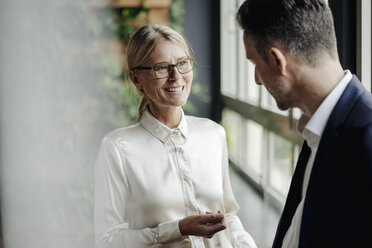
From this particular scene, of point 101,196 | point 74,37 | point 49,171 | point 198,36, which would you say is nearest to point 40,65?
point 74,37

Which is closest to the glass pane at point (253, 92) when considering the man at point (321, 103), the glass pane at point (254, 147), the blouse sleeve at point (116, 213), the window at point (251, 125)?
the window at point (251, 125)

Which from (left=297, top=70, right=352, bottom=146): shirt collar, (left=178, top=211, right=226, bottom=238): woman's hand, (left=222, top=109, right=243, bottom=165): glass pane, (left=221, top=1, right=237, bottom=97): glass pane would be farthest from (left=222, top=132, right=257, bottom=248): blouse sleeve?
(left=221, top=1, right=237, bottom=97): glass pane

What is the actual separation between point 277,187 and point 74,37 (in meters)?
1.25

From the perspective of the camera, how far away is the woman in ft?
3.90

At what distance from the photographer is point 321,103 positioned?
83 centimetres

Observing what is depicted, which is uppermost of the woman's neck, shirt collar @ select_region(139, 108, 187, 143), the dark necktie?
the woman's neck

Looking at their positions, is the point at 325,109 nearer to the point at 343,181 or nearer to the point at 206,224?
the point at 343,181

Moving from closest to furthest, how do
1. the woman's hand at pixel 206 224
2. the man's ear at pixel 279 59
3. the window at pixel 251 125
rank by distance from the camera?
1. the man's ear at pixel 279 59
2. the woman's hand at pixel 206 224
3. the window at pixel 251 125

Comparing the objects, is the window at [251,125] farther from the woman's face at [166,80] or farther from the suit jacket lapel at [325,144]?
the suit jacket lapel at [325,144]

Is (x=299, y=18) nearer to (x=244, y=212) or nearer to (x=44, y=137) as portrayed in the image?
(x=244, y=212)

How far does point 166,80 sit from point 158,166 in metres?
0.26

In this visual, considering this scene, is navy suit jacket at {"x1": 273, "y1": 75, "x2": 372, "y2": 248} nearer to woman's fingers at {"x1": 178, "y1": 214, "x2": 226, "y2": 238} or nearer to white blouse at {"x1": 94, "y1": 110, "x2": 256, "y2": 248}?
woman's fingers at {"x1": 178, "y1": 214, "x2": 226, "y2": 238}

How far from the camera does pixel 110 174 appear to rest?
1188 millimetres

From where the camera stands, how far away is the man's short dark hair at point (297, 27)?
82 cm
